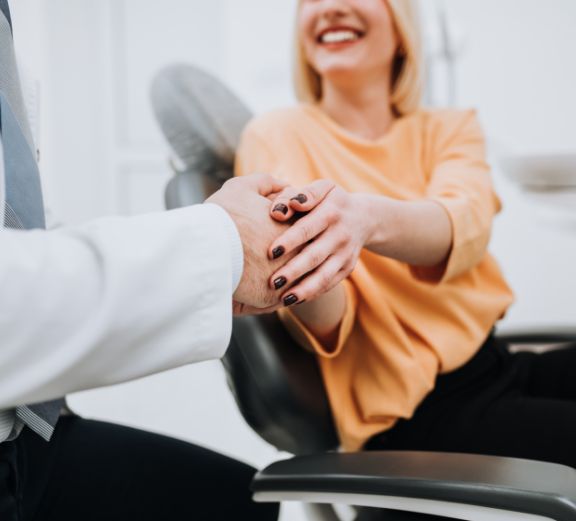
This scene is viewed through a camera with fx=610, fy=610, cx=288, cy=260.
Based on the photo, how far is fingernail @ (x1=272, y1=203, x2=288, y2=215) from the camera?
56cm

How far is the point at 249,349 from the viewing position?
2.43ft

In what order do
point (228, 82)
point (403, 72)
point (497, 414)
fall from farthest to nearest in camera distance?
1. point (228, 82)
2. point (403, 72)
3. point (497, 414)

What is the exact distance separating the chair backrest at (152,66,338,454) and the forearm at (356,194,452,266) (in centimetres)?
18

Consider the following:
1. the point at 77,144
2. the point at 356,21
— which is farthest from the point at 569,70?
the point at 77,144

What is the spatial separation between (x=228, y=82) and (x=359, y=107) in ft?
7.06

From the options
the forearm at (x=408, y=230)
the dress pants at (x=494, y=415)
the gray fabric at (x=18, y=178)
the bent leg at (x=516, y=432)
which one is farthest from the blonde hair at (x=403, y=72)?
the gray fabric at (x=18, y=178)

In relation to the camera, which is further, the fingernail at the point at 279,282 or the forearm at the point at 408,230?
the forearm at the point at 408,230

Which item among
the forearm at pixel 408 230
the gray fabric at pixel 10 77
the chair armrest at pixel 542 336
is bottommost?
the chair armrest at pixel 542 336

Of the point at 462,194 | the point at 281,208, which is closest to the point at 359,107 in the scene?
the point at 462,194

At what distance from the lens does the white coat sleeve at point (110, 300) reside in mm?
375

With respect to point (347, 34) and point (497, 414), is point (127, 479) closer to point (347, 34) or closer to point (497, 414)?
point (497, 414)

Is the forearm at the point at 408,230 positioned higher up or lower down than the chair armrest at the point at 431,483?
higher up

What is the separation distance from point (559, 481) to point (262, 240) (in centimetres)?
32

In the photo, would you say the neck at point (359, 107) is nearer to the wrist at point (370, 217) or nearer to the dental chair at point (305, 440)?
the dental chair at point (305, 440)
